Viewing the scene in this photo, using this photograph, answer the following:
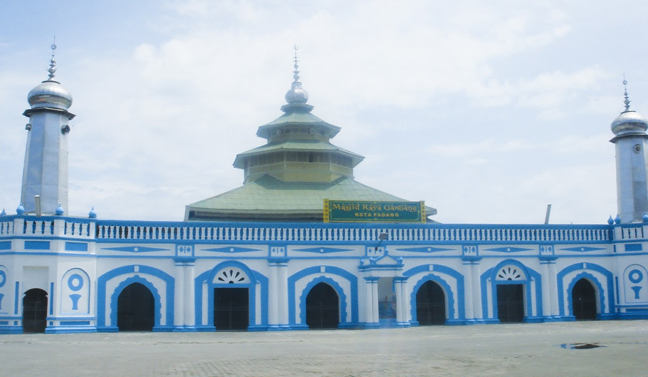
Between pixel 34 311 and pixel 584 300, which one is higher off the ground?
pixel 34 311

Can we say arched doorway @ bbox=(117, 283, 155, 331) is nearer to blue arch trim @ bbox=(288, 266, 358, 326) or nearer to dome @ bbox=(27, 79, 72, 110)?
blue arch trim @ bbox=(288, 266, 358, 326)

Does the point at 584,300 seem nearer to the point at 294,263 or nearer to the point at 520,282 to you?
the point at 520,282

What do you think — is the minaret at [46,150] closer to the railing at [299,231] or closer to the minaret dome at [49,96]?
the minaret dome at [49,96]

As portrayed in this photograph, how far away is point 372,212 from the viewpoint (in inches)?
1212

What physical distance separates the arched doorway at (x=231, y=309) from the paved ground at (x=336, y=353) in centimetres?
329

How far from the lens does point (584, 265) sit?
3206 cm

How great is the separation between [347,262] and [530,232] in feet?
27.5

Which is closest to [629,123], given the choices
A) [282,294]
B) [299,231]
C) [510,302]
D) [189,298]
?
[510,302]

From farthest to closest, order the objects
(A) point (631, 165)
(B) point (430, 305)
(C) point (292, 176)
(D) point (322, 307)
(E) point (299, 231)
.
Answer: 1. (C) point (292, 176)
2. (A) point (631, 165)
3. (B) point (430, 305)
4. (D) point (322, 307)
5. (E) point (299, 231)

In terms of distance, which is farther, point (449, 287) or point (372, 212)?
point (372, 212)

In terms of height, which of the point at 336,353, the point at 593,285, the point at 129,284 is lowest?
the point at 336,353

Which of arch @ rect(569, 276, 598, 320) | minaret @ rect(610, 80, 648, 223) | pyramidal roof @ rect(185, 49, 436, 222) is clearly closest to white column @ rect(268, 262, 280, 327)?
pyramidal roof @ rect(185, 49, 436, 222)

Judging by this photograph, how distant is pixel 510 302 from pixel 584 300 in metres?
3.44

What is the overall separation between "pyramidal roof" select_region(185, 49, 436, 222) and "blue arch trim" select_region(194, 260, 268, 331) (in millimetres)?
4426
